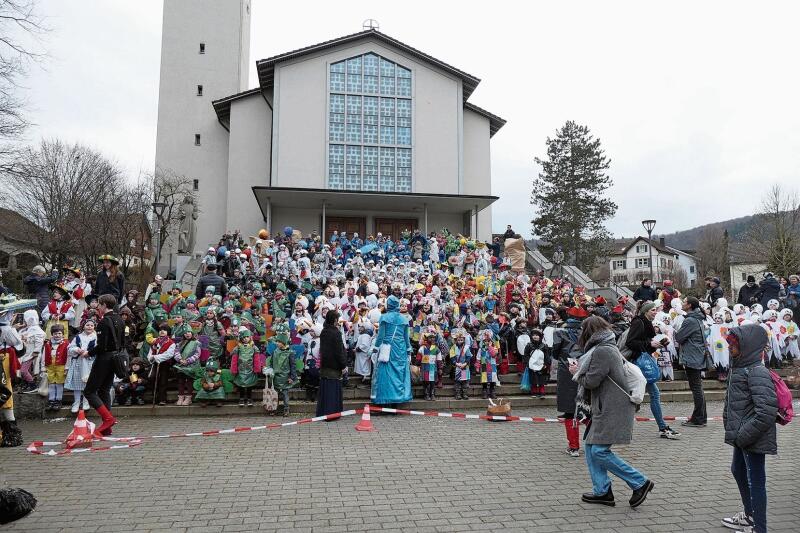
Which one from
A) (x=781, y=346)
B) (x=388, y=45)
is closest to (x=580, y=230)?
(x=388, y=45)

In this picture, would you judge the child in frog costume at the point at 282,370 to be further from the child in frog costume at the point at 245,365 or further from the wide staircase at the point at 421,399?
the wide staircase at the point at 421,399

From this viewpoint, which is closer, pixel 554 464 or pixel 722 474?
pixel 722 474

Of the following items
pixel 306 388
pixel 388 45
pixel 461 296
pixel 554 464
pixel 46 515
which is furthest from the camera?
pixel 388 45

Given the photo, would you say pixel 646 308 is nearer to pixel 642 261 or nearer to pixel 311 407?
pixel 311 407

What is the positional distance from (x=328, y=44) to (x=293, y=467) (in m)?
27.1

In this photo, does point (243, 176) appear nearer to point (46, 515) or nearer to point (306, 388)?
point (306, 388)

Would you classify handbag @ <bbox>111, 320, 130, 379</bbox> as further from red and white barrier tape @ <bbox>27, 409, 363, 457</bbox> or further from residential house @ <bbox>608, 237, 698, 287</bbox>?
residential house @ <bbox>608, 237, 698, 287</bbox>

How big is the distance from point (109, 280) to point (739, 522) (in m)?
12.6

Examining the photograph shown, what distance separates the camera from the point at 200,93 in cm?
3478

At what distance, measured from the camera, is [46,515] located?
5.05 meters

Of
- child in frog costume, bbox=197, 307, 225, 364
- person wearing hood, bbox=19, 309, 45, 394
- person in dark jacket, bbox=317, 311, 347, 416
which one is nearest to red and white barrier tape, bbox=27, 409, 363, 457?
person in dark jacket, bbox=317, 311, 347, 416

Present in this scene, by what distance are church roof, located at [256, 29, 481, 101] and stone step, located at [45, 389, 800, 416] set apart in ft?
76.2

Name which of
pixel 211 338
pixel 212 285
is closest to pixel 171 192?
pixel 212 285

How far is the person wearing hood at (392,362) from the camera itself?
10250mm
